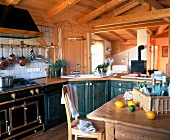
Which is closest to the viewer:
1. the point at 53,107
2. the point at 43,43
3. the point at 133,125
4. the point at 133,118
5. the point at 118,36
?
the point at 133,125

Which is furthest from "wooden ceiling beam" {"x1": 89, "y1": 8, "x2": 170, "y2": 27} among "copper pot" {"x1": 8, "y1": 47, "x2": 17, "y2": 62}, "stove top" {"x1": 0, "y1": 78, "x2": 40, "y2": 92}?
"stove top" {"x1": 0, "y1": 78, "x2": 40, "y2": 92}

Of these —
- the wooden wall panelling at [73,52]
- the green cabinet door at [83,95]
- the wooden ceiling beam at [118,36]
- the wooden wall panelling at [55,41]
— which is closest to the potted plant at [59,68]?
the wooden wall panelling at [55,41]

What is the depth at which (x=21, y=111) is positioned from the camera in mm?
3178

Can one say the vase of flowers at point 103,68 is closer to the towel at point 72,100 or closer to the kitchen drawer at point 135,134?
the towel at point 72,100

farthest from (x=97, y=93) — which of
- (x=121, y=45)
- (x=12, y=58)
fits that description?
(x=121, y=45)

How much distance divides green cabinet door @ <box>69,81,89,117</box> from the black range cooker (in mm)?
909

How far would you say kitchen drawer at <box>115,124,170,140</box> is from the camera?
1534mm

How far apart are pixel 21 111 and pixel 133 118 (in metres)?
2.11

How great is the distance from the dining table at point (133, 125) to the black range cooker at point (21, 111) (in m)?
1.70

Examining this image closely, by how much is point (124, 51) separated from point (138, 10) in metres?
5.99

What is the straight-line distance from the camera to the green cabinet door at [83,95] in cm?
415

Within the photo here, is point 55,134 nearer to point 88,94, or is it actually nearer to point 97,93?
point 88,94

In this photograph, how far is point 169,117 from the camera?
5.64 ft

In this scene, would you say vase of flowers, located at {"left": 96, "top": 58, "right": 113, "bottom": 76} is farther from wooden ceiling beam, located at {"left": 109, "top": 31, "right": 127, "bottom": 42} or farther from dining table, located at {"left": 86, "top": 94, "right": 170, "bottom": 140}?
wooden ceiling beam, located at {"left": 109, "top": 31, "right": 127, "bottom": 42}
